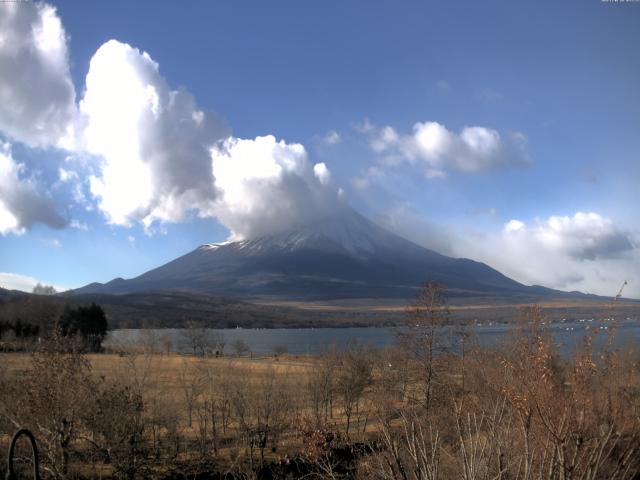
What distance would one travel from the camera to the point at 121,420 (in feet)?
→ 62.3

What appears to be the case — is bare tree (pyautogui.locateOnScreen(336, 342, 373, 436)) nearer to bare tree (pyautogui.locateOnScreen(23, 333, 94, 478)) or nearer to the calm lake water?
the calm lake water

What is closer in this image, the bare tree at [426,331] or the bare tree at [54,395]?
the bare tree at [54,395]

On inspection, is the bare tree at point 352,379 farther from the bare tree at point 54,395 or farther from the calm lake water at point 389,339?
the bare tree at point 54,395

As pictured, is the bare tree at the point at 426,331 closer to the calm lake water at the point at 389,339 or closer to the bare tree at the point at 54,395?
the calm lake water at the point at 389,339

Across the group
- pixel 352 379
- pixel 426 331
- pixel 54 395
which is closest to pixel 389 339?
pixel 352 379

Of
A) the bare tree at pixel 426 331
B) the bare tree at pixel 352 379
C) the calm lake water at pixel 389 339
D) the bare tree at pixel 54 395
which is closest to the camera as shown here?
the calm lake water at pixel 389 339

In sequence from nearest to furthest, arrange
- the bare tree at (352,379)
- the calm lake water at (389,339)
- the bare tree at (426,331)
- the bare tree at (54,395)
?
1. the calm lake water at (389,339)
2. the bare tree at (54,395)
3. the bare tree at (426,331)
4. the bare tree at (352,379)

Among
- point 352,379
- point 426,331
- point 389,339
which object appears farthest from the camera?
point 389,339

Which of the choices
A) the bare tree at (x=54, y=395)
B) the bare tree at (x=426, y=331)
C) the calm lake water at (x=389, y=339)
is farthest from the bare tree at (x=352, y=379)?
the bare tree at (x=54, y=395)

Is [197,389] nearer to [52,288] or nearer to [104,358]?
[104,358]

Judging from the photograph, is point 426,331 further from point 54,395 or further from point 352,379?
point 54,395

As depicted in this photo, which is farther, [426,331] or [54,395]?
[426,331]

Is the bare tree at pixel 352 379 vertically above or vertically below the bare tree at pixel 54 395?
below

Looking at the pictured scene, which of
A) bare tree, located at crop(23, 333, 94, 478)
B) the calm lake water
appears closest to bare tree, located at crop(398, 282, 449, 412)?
the calm lake water
